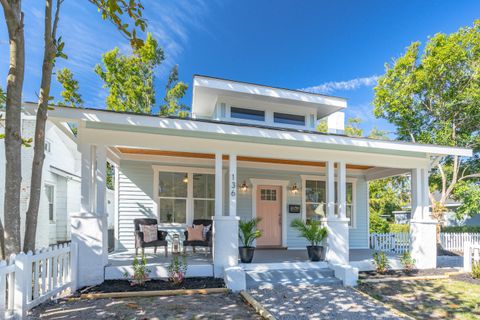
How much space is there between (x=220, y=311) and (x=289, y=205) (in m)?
5.80

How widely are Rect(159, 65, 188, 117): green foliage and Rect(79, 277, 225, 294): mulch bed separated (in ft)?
50.7

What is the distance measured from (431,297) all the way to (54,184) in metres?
12.6

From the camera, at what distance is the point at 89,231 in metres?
5.67

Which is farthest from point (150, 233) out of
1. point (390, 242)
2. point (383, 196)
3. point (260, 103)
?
point (383, 196)

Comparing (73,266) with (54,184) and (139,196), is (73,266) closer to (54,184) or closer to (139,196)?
(139,196)

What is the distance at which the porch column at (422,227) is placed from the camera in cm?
757

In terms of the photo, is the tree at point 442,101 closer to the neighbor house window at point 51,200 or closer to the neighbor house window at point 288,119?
the neighbor house window at point 288,119

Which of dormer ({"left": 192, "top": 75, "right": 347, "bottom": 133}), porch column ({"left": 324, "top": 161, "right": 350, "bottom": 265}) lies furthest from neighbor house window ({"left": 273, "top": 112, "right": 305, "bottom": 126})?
porch column ({"left": 324, "top": 161, "right": 350, "bottom": 265})

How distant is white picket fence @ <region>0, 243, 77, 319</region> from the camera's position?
3793mm

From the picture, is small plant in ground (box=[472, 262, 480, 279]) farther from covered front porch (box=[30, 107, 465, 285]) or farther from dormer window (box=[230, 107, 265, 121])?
dormer window (box=[230, 107, 265, 121])

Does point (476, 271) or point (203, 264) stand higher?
point (203, 264)

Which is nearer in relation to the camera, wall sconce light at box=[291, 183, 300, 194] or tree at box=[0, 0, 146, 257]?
tree at box=[0, 0, 146, 257]

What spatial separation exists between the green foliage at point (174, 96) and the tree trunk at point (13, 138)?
51.6 ft

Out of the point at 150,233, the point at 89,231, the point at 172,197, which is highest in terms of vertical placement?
the point at 172,197
